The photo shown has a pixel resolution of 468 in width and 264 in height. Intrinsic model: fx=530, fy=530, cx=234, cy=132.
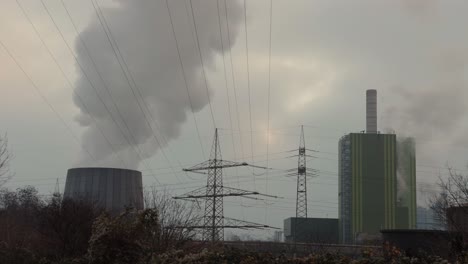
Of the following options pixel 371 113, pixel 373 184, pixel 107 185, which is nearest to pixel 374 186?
pixel 373 184

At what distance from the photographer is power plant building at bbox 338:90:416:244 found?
9156cm

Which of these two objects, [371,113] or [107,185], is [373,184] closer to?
[371,113]

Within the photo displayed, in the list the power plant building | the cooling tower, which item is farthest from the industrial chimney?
the cooling tower

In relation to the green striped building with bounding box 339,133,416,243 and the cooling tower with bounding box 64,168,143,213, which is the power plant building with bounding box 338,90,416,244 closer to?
the green striped building with bounding box 339,133,416,243

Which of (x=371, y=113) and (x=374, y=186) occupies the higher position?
(x=371, y=113)

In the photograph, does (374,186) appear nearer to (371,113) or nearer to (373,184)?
(373,184)

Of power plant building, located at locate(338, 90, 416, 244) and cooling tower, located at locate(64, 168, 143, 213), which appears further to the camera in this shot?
power plant building, located at locate(338, 90, 416, 244)

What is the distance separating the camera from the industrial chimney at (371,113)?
93375 millimetres

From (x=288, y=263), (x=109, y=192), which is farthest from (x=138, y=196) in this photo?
(x=288, y=263)

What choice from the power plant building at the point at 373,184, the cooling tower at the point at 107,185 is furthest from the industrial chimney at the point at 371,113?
the cooling tower at the point at 107,185

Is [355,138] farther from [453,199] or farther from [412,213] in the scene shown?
[453,199]

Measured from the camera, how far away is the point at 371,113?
94438 millimetres

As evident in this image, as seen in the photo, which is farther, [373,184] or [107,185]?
[373,184]

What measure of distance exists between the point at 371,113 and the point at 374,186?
42.6 ft
